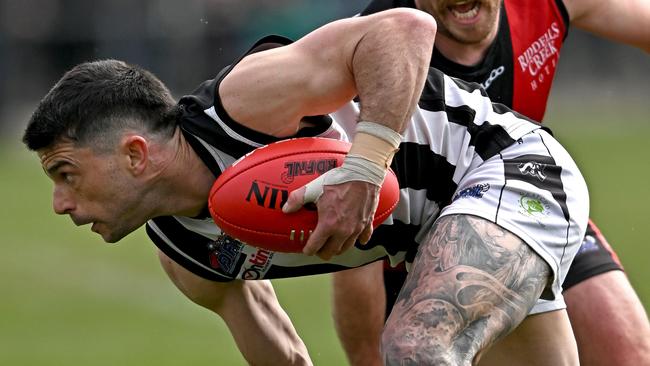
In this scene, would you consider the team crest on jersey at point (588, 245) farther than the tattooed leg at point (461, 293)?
Yes

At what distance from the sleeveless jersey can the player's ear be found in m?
1.77

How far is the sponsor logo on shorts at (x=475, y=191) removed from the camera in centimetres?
525

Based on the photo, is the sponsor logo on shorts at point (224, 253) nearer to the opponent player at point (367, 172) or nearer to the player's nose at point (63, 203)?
the opponent player at point (367, 172)

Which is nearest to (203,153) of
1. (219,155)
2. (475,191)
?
(219,155)

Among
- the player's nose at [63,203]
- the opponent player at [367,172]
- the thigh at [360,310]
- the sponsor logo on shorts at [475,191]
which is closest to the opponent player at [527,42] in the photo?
the opponent player at [367,172]

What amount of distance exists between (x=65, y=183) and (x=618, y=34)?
112 inches

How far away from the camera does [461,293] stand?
4.91 metres

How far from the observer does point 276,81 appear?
16.7 ft

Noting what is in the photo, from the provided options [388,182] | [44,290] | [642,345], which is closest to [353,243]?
[388,182]

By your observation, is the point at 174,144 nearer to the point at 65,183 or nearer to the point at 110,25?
the point at 65,183

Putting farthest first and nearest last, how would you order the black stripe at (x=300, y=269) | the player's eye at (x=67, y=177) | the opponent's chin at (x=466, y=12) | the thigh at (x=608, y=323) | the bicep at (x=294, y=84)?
the opponent's chin at (x=466, y=12) → the thigh at (x=608, y=323) → the black stripe at (x=300, y=269) → the player's eye at (x=67, y=177) → the bicep at (x=294, y=84)

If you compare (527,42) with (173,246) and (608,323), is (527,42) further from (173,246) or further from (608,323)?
(173,246)

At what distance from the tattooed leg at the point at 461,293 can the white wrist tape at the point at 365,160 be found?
372 mm

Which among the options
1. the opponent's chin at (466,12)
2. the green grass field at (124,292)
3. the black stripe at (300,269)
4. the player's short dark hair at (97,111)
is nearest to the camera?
the player's short dark hair at (97,111)
